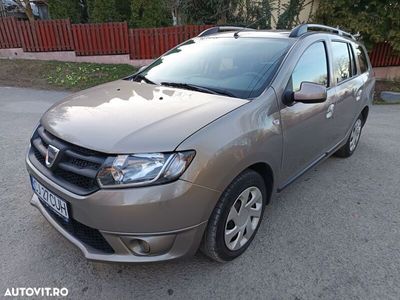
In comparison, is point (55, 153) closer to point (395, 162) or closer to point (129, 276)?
point (129, 276)

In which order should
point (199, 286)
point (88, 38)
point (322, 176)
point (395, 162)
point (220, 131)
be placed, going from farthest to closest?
point (88, 38)
point (395, 162)
point (322, 176)
point (199, 286)
point (220, 131)

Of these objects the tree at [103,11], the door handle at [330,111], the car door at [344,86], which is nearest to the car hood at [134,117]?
the door handle at [330,111]

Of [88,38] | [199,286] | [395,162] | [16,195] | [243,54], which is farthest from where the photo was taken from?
[88,38]

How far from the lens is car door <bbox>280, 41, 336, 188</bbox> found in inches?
103

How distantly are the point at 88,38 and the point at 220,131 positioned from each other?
34.2 ft

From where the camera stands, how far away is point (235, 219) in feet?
7.61

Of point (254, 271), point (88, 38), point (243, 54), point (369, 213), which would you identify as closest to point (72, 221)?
point (254, 271)

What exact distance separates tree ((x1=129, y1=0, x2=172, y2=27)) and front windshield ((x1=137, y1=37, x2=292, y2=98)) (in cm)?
1024

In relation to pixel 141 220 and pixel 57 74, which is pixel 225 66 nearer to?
pixel 141 220

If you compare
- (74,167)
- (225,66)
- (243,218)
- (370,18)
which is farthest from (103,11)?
(243,218)

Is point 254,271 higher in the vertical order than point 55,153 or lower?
lower

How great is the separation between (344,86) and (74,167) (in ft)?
9.74

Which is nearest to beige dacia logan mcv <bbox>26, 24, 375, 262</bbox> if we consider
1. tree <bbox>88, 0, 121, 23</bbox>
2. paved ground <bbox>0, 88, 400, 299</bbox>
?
paved ground <bbox>0, 88, 400, 299</bbox>

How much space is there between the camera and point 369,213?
3.07m
